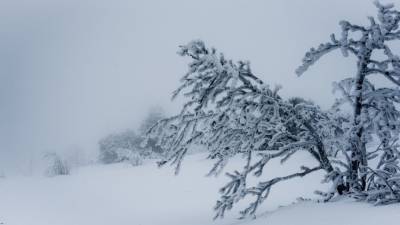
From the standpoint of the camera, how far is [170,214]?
11102 mm

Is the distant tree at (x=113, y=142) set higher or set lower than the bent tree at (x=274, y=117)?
higher

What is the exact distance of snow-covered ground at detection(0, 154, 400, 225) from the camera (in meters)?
11.2

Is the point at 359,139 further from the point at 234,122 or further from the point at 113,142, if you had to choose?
the point at 113,142

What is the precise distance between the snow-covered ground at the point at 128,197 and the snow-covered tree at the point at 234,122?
5.47 ft

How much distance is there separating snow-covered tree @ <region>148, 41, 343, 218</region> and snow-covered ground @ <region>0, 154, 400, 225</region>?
1668 millimetres

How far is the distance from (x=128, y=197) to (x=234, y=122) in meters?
7.98

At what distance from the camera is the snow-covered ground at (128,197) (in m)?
11.2

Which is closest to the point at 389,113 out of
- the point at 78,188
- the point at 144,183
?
the point at 144,183

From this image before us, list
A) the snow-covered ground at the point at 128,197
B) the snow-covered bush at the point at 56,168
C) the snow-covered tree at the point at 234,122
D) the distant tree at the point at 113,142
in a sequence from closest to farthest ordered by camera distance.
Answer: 1. the snow-covered tree at the point at 234,122
2. the snow-covered ground at the point at 128,197
3. the snow-covered bush at the point at 56,168
4. the distant tree at the point at 113,142

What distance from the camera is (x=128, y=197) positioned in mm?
13805

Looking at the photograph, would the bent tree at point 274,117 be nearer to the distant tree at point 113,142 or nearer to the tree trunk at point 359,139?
the tree trunk at point 359,139

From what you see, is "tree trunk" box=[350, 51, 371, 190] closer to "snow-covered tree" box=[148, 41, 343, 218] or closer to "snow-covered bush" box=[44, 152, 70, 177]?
"snow-covered tree" box=[148, 41, 343, 218]

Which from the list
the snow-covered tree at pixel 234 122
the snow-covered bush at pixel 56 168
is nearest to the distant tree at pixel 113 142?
the snow-covered bush at pixel 56 168

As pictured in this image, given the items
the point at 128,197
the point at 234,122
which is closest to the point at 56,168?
the point at 128,197
